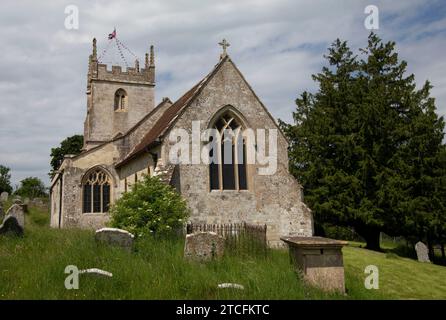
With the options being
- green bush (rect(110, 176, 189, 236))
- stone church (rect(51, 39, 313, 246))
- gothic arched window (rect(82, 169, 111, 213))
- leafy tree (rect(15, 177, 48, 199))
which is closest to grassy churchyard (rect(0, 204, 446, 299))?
green bush (rect(110, 176, 189, 236))

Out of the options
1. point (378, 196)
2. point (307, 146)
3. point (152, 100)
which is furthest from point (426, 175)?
point (152, 100)

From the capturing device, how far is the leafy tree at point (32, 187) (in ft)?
189

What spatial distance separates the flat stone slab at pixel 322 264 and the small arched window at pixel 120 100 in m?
25.0

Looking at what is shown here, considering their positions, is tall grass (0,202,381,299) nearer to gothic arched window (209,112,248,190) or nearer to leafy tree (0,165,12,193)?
gothic arched window (209,112,248,190)

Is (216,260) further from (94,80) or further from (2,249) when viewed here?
(94,80)

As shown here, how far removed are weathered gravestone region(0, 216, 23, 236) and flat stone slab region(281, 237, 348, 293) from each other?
7.30m

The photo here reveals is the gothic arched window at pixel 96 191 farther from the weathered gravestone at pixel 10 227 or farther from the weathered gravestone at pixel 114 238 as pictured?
the weathered gravestone at pixel 114 238

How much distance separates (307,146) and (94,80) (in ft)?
54.1

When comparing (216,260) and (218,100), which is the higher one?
(218,100)

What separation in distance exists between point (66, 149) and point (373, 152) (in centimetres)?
3969

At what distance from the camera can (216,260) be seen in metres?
8.99

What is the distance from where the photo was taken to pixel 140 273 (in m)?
7.36

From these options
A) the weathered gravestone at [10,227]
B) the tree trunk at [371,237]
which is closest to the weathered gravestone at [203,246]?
the weathered gravestone at [10,227]

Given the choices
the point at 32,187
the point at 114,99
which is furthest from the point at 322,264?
the point at 32,187
